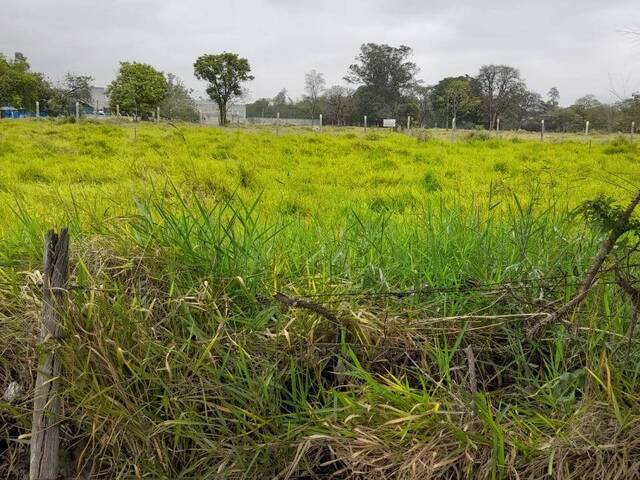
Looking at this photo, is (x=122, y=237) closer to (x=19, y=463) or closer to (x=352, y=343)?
(x=19, y=463)

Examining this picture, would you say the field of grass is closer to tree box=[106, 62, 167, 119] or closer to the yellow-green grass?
the yellow-green grass

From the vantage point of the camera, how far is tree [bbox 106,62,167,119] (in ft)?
115

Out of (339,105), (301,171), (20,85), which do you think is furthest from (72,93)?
(301,171)

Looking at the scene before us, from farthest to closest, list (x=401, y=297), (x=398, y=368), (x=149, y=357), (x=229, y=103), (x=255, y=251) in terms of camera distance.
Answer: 1. (x=229, y=103)
2. (x=255, y=251)
3. (x=401, y=297)
4. (x=398, y=368)
5. (x=149, y=357)

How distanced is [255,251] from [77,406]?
1009 mm

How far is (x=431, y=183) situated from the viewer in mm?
7051

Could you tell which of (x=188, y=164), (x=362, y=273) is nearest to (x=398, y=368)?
(x=362, y=273)

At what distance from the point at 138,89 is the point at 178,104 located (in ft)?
19.2

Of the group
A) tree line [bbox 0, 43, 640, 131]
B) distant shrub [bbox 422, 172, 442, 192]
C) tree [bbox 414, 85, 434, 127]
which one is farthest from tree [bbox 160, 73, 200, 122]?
distant shrub [bbox 422, 172, 442, 192]

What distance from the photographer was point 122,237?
2.61m

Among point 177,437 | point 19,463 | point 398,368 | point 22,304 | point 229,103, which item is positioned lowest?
point 19,463

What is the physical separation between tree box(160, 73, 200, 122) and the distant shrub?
3080cm

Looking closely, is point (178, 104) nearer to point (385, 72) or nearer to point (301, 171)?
point (385, 72)

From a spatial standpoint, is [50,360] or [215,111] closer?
[50,360]
